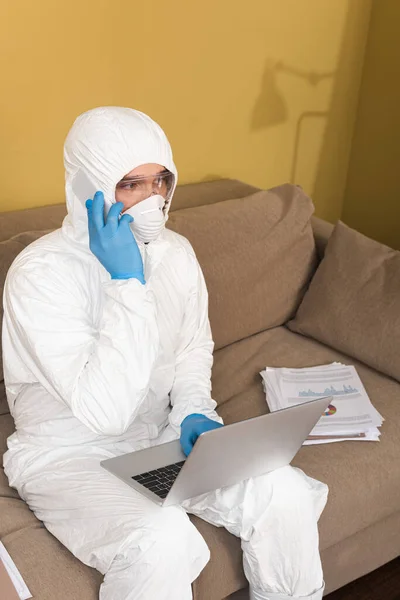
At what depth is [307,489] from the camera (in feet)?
5.57

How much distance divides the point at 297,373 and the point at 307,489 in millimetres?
622

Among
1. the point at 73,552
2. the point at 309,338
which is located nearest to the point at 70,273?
the point at 73,552

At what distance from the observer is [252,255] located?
246 cm

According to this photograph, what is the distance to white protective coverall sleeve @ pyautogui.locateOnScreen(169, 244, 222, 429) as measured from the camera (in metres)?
1.87

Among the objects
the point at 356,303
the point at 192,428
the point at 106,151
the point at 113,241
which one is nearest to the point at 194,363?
the point at 192,428

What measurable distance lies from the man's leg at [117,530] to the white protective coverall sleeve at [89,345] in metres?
0.13

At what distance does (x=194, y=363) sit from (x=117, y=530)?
0.53 m

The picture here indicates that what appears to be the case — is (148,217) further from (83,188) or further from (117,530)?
(117,530)

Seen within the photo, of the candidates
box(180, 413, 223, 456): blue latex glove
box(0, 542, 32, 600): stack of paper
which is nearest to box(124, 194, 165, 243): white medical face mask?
box(180, 413, 223, 456): blue latex glove

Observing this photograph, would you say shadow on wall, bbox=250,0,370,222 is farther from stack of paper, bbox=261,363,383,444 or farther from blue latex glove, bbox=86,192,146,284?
blue latex glove, bbox=86,192,146,284

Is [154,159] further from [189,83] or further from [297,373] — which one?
[189,83]

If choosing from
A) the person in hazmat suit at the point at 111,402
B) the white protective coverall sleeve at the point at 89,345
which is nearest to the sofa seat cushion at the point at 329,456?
the person in hazmat suit at the point at 111,402

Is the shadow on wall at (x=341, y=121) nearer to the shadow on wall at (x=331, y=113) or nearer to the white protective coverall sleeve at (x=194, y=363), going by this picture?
the shadow on wall at (x=331, y=113)

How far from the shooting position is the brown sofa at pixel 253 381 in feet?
5.46
